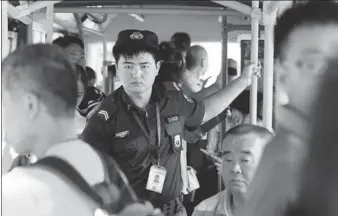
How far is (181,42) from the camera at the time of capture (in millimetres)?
2066

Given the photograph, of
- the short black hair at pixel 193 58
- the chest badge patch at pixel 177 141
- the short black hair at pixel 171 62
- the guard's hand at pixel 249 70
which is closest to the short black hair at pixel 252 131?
the guard's hand at pixel 249 70

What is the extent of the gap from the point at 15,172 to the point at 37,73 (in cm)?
17

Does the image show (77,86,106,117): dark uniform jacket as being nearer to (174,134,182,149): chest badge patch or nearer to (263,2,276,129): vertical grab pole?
(174,134,182,149): chest badge patch

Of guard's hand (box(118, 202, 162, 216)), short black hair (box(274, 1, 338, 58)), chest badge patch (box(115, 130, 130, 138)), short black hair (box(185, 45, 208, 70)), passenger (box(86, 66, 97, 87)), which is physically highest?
short black hair (box(274, 1, 338, 58))

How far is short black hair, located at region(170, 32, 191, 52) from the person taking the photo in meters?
1.92

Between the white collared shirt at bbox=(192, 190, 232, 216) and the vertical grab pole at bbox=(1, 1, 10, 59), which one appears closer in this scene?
the vertical grab pole at bbox=(1, 1, 10, 59)

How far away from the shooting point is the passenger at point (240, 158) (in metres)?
0.96

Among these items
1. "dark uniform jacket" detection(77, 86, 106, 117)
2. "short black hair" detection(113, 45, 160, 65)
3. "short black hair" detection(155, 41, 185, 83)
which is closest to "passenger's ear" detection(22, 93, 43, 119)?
"dark uniform jacket" detection(77, 86, 106, 117)

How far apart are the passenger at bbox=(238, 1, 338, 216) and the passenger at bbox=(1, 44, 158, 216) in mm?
297

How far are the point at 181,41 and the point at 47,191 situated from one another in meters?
1.28

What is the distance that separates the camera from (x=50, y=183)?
898 mm

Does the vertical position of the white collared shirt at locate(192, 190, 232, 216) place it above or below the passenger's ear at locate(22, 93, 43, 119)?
below

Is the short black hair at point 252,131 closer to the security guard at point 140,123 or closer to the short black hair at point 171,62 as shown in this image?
the security guard at point 140,123

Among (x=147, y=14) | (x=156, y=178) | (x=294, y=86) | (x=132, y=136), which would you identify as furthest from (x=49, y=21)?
(x=147, y=14)
